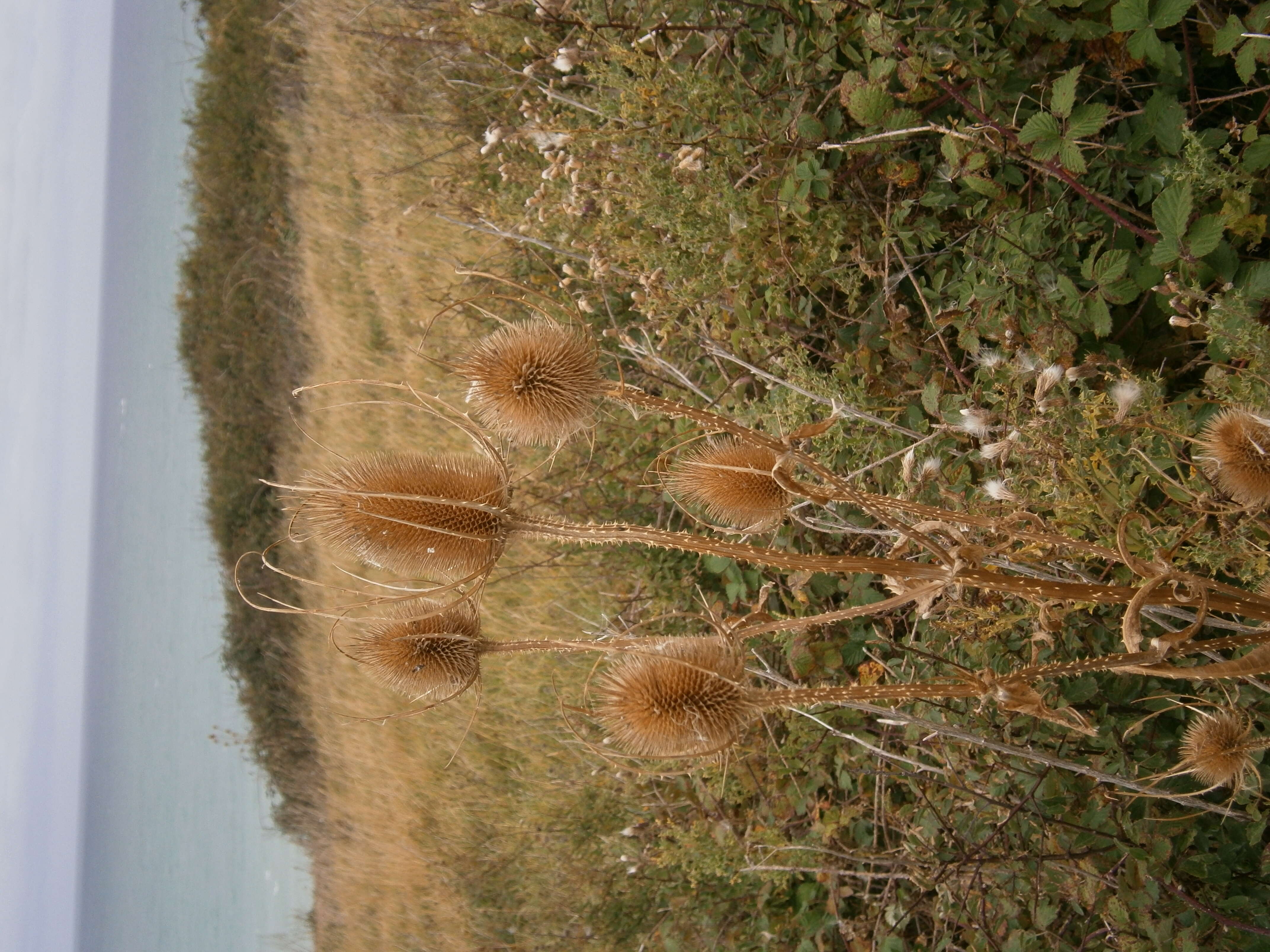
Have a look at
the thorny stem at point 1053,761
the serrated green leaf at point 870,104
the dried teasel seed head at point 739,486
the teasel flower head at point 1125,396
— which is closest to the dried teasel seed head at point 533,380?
Answer: the dried teasel seed head at point 739,486

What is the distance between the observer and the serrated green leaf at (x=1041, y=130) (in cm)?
209

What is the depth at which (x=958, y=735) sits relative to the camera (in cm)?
221

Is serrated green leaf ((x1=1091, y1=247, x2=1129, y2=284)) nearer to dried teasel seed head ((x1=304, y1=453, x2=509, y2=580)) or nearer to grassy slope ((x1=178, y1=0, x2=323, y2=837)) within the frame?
dried teasel seed head ((x1=304, y1=453, x2=509, y2=580))

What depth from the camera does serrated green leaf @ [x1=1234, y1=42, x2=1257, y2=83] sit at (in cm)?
188

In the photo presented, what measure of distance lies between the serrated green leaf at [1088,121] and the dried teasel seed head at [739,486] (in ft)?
3.74

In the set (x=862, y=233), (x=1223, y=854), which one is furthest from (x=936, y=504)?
(x=1223, y=854)

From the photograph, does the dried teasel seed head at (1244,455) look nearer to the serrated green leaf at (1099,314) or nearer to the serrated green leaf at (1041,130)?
the serrated green leaf at (1099,314)

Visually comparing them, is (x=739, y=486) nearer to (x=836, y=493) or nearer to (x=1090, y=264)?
(x=836, y=493)

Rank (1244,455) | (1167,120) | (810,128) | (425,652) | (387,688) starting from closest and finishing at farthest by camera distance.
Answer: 1. (1244,455)
2. (425,652)
3. (1167,120)
4. (810,128)
5. (387,688)

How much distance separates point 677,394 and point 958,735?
175 cm

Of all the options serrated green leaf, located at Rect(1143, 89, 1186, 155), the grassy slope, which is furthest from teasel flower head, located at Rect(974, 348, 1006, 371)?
the grassy slope

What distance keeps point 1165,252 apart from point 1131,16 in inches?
21.7

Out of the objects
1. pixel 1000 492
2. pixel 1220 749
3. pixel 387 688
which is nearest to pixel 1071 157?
pixel 1000 492

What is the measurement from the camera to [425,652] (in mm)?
1757
